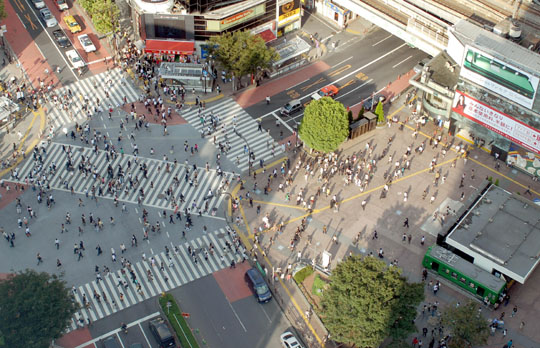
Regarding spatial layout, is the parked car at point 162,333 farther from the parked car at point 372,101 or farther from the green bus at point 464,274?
the parked car at point 372,101

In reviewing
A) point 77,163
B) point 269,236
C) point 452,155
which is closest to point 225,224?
point 269,236

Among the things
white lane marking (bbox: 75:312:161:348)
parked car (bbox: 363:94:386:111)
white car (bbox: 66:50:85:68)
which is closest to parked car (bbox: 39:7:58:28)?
white car (bbox: 66:50:85:68)

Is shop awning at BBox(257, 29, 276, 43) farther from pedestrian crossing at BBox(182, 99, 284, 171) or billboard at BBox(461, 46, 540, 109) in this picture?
billboard at BBox(461, 46, 540, 109)

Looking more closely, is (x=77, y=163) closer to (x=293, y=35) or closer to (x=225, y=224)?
(x=225, y=224)

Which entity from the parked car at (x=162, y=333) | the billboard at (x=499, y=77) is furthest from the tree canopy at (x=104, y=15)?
the parked car at (x=162, y=333)

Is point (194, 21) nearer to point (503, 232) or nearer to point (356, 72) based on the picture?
point (356, 72)
